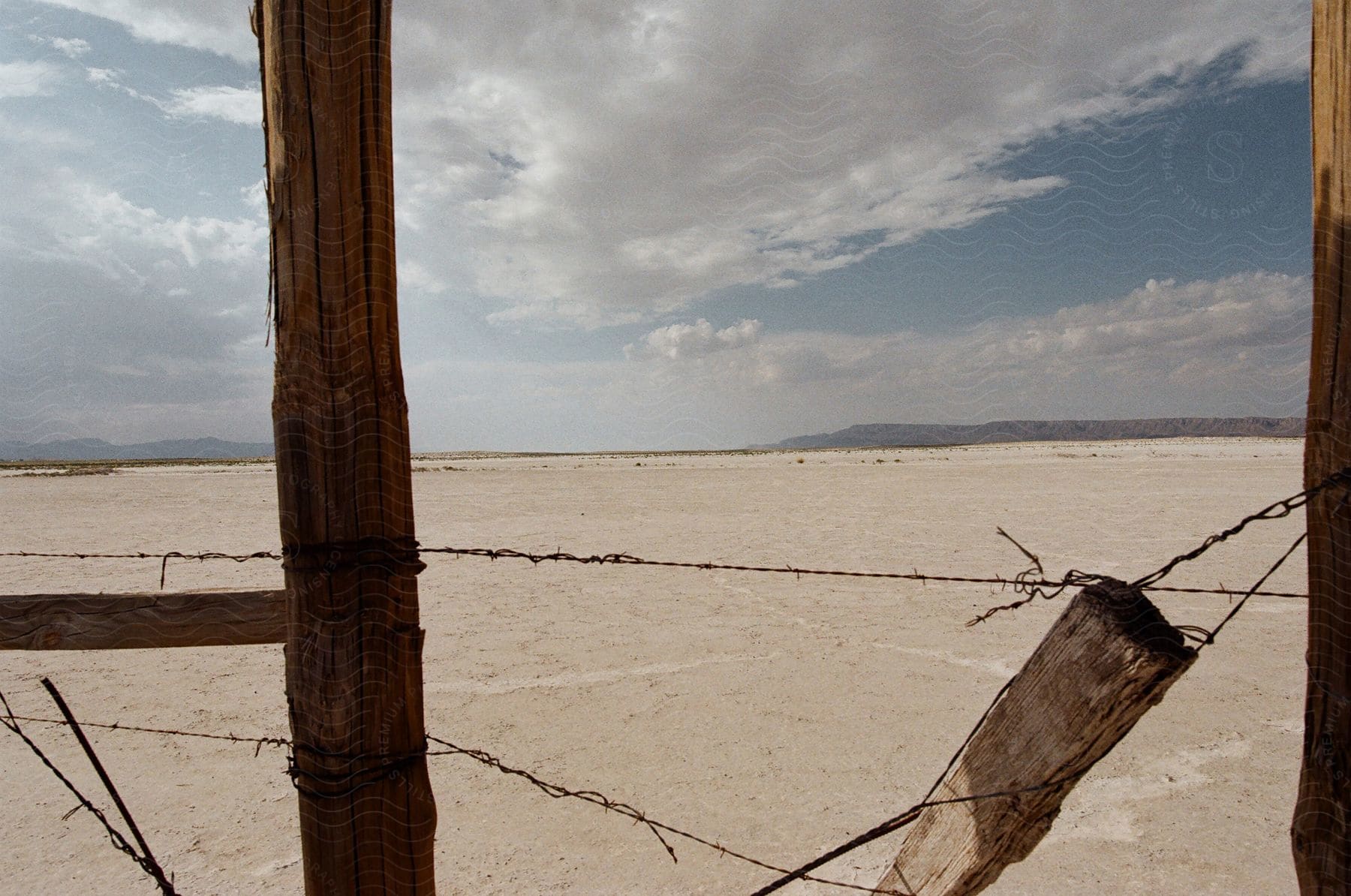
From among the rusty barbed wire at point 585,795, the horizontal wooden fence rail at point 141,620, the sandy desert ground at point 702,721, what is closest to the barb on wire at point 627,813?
the rusty barbed wire at point 585,795

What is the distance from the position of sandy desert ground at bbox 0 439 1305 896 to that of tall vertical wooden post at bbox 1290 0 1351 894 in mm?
2515

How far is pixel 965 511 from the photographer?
1577 centimetres

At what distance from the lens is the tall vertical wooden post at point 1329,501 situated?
57.7 inches

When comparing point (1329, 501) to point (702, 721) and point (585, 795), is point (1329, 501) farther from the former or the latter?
point (702, 721)

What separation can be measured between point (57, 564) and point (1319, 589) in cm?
1549

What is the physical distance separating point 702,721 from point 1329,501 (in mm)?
4564

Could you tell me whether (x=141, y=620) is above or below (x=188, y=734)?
above

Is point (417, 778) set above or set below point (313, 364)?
below

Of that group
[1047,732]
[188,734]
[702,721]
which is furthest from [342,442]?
[702,721]

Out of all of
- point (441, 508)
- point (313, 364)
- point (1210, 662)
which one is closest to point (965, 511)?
point (1210, 662)

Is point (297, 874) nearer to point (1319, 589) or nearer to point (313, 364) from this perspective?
point (313, 364)

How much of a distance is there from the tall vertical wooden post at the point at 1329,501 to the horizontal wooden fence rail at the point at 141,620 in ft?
8.90

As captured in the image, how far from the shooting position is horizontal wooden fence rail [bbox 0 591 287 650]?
88.8 inches

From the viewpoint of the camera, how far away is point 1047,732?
1539 mm
